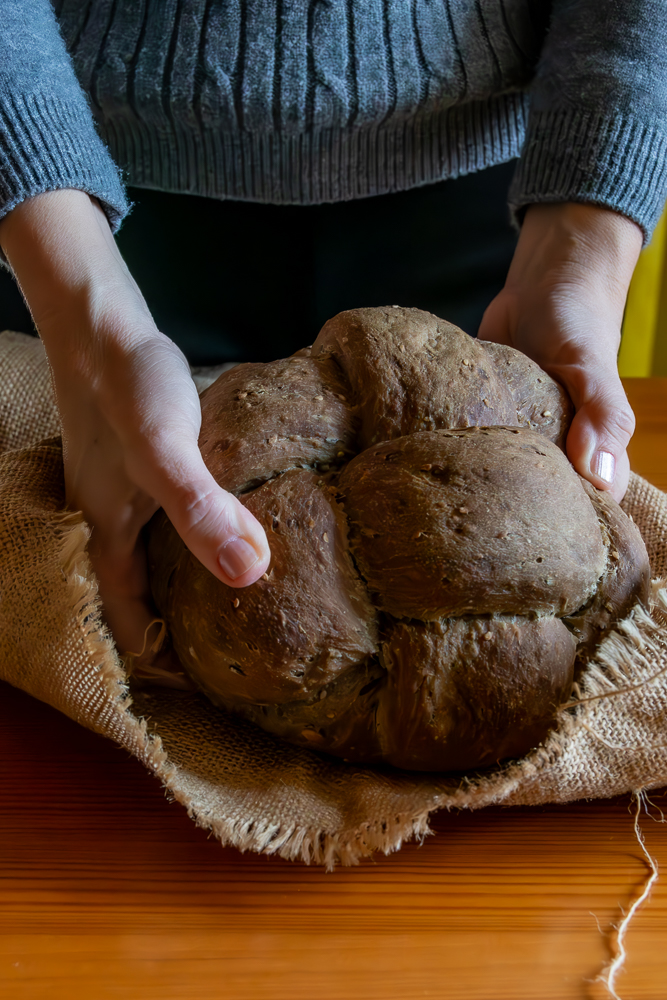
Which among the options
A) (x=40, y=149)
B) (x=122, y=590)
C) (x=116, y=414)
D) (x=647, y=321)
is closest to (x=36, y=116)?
(x=40, y=149)

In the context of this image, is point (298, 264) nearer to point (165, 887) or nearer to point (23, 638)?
point (23, 638)

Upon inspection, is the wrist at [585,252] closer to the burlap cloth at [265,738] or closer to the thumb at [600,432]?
the thumb at [600,432]

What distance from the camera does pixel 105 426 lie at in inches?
31.5

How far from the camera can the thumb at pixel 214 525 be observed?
2.21 feet

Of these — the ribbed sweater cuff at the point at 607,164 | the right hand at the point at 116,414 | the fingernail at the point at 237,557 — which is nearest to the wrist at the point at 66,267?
the right hand at the point at 116,414

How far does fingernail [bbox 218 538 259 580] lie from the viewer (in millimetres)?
671

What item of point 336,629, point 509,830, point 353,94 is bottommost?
point 509,830

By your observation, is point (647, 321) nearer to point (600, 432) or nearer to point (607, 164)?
point (607, 164)

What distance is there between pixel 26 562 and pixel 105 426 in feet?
0.54

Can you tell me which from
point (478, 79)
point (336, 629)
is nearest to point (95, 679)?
point (336, 629)

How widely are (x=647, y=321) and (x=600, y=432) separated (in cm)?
195

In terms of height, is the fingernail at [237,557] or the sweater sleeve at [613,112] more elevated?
→ the sweater sleeve at [613,112]

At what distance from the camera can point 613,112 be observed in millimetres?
1062

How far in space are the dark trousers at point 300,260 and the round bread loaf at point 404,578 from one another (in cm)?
65
